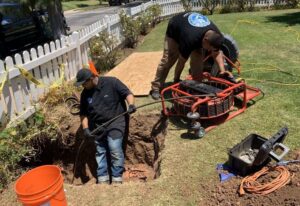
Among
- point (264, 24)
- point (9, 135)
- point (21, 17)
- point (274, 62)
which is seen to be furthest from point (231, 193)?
point (264, 24)

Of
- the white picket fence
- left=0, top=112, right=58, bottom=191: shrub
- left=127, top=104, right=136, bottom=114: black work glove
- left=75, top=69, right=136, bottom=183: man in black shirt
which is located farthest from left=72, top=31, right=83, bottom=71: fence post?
left=127, top=104, right=136, bottom=114: black work glove

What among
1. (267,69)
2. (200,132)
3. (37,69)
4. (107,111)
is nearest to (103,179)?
(107,111)

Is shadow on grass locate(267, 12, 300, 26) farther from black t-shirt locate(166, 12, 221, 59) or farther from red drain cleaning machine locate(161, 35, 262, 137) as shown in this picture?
black t-shirt locate(166, 12, 221, 59)

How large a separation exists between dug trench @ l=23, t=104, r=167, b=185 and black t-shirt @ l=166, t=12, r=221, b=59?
1.25 m

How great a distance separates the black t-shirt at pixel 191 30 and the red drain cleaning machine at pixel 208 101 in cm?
56

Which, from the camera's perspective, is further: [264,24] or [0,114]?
[264,24]

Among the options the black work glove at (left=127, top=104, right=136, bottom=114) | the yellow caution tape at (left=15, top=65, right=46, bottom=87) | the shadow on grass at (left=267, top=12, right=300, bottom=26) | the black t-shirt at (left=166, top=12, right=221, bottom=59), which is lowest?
the shadow on grass at (left=267, top=12, right=300, bottom=26)

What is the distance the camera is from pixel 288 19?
44.0 ft

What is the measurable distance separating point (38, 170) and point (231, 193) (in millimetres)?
2093

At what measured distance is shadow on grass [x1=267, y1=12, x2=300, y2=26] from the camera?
41.7 ft

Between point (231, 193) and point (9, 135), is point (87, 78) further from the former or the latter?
point (231, 193)

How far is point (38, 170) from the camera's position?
13.1 feet

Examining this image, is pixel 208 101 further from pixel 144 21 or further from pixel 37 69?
pixel 144 21

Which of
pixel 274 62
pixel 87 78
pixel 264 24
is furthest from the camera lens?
pixel 264 24
